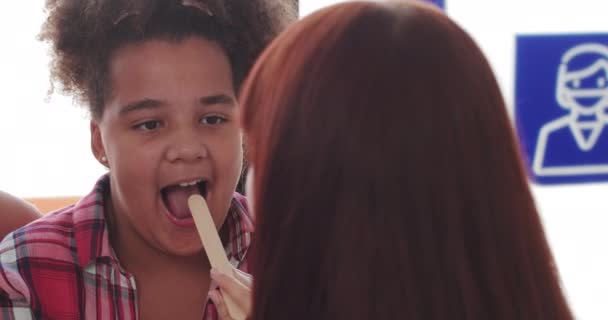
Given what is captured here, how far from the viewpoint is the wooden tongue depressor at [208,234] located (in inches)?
37.7

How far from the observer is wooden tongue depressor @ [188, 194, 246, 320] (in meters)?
0.96

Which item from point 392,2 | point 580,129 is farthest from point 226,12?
point 580,129

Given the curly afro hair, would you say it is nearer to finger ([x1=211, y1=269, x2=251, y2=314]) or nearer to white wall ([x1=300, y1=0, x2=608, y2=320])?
finger ([x1=211, y1=269, x2=251, y2=314])

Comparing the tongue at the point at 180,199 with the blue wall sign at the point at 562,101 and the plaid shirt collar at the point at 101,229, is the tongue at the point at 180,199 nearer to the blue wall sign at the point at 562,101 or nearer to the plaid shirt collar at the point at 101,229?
the plaid shirt collar at the point at 101,229

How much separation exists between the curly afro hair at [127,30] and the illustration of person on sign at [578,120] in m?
0.94

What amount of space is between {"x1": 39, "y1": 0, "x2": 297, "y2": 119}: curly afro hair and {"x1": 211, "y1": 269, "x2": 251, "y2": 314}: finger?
345 millimetres

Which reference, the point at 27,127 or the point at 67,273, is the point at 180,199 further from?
the point at 27,127

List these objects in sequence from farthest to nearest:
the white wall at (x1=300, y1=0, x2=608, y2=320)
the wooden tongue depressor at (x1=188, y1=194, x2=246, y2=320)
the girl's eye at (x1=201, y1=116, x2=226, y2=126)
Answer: the white wall at (x1=300, y1=0, x2=608, y2=320)
the girl's eye at (x1=201, y1=116, x2=226, y2=126)
the wooden tongue depressor at (x1=188, y1=194, x2=246, y2=320)

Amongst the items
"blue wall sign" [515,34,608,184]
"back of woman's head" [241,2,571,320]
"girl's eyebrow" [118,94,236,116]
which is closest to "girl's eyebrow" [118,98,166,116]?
"girl's eyebrow" [118,94,236,116]

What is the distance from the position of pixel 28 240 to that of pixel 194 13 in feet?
1.19

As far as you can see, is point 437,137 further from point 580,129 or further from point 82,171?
point 580,129

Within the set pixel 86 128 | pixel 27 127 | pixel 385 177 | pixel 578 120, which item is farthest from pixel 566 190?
pixel 385 177

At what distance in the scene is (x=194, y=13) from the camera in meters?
1.08

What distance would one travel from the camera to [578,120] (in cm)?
191
